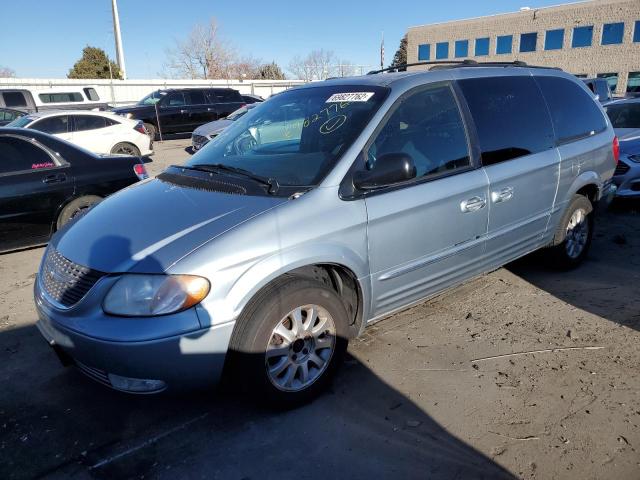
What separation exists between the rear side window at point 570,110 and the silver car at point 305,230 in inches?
2.1

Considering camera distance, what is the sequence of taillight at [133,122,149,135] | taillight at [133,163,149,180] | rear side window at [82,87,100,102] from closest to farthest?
taillight at [133,163,149,180], taillight at [133,122,149,135], rear side window at [82,87,100,102]

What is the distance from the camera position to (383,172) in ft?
9.48

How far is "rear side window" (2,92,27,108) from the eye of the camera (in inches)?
640

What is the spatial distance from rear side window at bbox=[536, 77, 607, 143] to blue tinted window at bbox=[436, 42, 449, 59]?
154 feet

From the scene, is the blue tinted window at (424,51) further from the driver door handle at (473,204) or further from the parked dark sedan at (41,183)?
the driver door handle at (473,204)

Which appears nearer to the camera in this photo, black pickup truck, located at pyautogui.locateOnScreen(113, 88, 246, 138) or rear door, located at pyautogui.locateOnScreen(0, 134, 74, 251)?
rear door, located at pyautogui.locateOnScreen(0, 134, 74, 251)

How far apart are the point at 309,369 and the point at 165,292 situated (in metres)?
1.01

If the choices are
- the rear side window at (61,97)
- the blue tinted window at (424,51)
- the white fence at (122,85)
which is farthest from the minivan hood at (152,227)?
the blue tinted window at (424,51)

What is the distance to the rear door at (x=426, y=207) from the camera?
3035 millimetres

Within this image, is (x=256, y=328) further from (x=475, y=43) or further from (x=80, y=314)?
(x=475, y=43)

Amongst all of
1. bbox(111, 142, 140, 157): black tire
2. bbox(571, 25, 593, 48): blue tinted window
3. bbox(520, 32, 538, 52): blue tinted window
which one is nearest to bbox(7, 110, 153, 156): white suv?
bbox(111, 142, 140, 157): black tire

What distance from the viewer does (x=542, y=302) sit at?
419 cm

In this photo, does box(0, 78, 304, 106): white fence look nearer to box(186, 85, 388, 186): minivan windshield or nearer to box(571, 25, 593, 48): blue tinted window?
box(186, 85, 388, 186): minivan windshield

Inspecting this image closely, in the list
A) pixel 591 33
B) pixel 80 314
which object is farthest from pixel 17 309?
pixel 591 33
